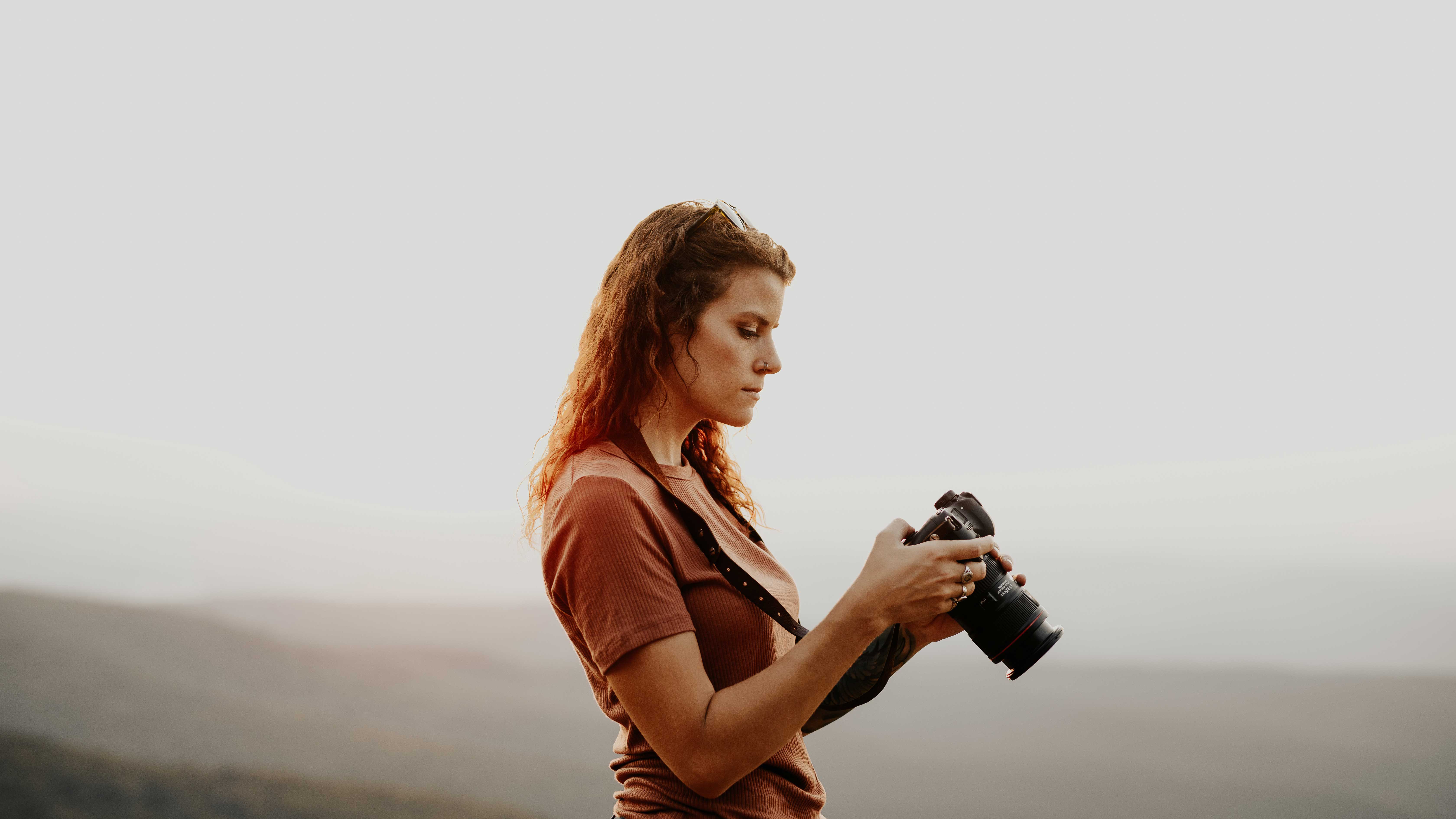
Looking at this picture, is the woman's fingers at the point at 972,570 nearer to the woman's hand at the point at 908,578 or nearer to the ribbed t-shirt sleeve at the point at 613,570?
the woman's hand at the point at 908,578

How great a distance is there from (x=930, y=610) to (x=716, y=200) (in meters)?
0.48

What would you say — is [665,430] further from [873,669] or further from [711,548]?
[873,669]

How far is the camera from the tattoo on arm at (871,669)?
3.44 feet

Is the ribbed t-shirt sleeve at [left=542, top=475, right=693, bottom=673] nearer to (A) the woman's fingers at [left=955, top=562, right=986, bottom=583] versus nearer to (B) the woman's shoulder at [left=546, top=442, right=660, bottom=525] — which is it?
(B) the woman's shoulder at [left=546, top=442, right=660, bottom=525]

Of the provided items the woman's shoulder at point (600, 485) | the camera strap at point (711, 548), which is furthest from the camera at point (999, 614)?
the woman's shoulder at point (600, 485)

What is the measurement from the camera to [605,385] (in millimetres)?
981

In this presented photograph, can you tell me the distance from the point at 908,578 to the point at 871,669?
29 cm

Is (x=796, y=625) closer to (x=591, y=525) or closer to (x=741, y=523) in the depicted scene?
(x=741, y=523)

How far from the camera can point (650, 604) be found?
2.48 feet

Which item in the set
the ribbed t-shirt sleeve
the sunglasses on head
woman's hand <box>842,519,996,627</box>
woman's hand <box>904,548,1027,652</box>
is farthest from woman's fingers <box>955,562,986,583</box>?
the sunglasses on head

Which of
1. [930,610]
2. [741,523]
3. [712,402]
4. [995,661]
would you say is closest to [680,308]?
[712,402]

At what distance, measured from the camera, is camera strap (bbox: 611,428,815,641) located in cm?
86

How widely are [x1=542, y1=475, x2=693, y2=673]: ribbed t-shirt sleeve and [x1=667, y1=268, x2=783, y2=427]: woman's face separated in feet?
0.58

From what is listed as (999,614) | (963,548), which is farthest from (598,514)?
(999,614)
